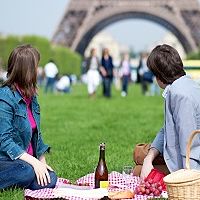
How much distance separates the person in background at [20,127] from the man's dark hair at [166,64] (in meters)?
0.99

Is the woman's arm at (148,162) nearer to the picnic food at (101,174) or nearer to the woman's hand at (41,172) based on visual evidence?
the picnic food at (101,174)

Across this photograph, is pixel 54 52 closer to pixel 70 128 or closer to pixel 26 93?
pixel 70 128

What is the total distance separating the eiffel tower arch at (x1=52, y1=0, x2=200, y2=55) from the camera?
55.1m

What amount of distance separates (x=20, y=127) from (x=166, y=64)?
132 centimetres

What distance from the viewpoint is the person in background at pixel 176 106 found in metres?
5.65

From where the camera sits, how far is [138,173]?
21.1 ft

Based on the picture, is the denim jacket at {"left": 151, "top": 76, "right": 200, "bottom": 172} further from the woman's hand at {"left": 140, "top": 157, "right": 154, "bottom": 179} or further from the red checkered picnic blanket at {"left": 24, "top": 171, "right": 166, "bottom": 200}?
the red checkered picnic blanket at {"left": 24, "top": 171, "right": 166, "bottom": 200}

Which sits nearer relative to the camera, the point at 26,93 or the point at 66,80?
the point at 26,93

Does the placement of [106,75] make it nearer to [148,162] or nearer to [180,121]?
[148,162]

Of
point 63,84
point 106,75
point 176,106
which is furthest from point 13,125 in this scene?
point 63,84

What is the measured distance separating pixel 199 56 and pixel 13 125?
44.3 meters

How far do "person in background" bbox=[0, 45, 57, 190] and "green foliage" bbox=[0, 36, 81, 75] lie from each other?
111ft

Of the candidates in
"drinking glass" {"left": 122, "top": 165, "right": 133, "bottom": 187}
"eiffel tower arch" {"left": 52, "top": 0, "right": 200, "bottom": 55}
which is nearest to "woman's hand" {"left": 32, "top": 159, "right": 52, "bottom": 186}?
"drinking glass" {"left": 122, "top": 165, "right": 133, "bottom": 187}

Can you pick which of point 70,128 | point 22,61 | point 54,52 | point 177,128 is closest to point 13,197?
point 22,61
